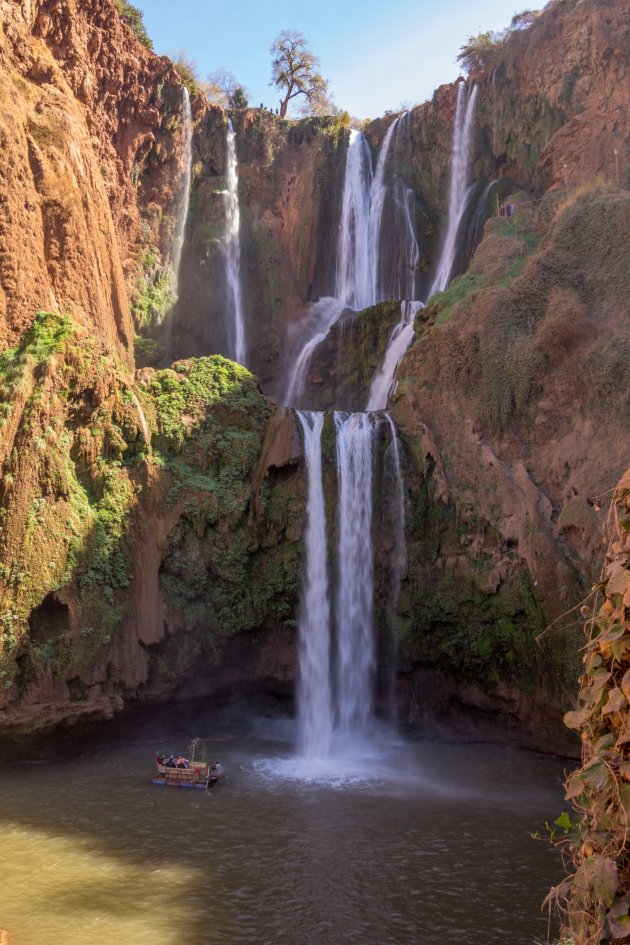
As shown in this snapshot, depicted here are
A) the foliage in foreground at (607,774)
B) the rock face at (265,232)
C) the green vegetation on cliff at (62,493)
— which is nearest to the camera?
the foliage in foreground at (607,774)

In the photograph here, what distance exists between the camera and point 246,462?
63.5 ft

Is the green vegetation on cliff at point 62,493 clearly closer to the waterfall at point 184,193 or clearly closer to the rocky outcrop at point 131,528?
the rocky outcrop at point 131,528

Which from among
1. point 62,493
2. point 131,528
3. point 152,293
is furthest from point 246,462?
point 152,293

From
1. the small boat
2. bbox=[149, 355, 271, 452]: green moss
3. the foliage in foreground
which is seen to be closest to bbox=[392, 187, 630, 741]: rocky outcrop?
bbox=[149, 355, 271, 452]: green moss

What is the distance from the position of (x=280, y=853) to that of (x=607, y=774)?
928 cm

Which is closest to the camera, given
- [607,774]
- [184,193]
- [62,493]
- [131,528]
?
[607,774]

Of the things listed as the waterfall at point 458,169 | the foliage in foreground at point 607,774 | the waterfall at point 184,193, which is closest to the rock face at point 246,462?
the waterfall at point 458,169

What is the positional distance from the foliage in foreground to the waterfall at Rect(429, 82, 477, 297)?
89.4 feet

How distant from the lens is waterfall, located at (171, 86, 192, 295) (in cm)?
3016

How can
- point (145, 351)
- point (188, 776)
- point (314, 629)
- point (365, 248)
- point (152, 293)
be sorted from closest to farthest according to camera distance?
point (188, 776)
point (314, 629)
point (145, 351)
point (152, 293)
point (365, 248)

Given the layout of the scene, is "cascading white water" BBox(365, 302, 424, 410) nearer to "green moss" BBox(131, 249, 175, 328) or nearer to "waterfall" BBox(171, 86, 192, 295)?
"green moss" BBox(131, 249, 175, 328)

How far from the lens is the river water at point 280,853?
9.21 m

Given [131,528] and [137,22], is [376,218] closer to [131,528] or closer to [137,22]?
[137,22]

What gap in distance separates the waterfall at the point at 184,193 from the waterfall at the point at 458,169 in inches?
398
